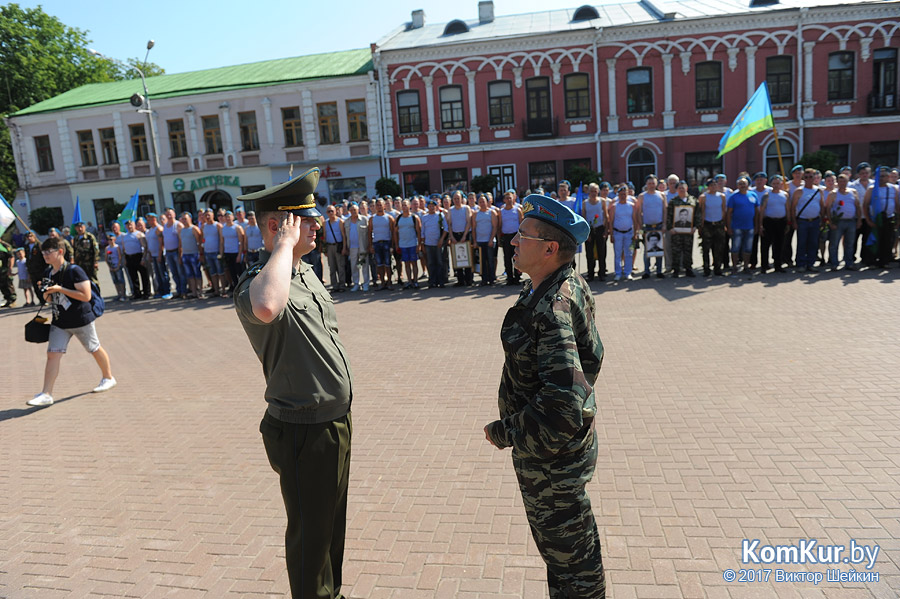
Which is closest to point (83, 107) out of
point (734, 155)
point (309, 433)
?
point (734, 155)

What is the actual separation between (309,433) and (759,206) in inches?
465

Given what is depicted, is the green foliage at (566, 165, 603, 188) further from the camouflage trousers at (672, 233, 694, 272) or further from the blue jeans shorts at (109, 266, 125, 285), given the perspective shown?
the blue jeans shorts at (109, 266, 125, 285)

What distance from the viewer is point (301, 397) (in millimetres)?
2771

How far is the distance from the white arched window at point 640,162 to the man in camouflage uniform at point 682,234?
18.2m

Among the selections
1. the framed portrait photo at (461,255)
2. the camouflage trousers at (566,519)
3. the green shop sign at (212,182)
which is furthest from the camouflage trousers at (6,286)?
the green shop sign at (212,182)

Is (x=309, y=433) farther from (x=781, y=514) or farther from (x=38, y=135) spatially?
(x=38, y=135)

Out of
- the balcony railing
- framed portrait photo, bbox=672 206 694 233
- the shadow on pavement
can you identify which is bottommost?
the shadow on pavement

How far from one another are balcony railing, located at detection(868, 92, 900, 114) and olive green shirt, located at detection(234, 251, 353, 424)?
3343cm

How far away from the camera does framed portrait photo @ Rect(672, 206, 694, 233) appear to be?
1190 cm

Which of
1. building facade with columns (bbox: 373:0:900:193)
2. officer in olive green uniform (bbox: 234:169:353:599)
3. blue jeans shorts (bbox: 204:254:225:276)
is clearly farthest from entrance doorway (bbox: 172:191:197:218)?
officer in olive green uniform (bbox: 234:169:353:599)

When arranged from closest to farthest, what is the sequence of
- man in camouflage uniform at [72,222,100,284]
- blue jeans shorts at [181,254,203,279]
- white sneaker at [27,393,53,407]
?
white sneaker at [27,393,53,407], man in camouflage uniform at [72,222,100,284], blue jeans shorts at [181,254,203,279]

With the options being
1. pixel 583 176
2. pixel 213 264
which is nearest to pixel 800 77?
pixel 583 176

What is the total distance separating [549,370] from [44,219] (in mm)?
38821

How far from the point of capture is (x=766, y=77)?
28109 millimetres
